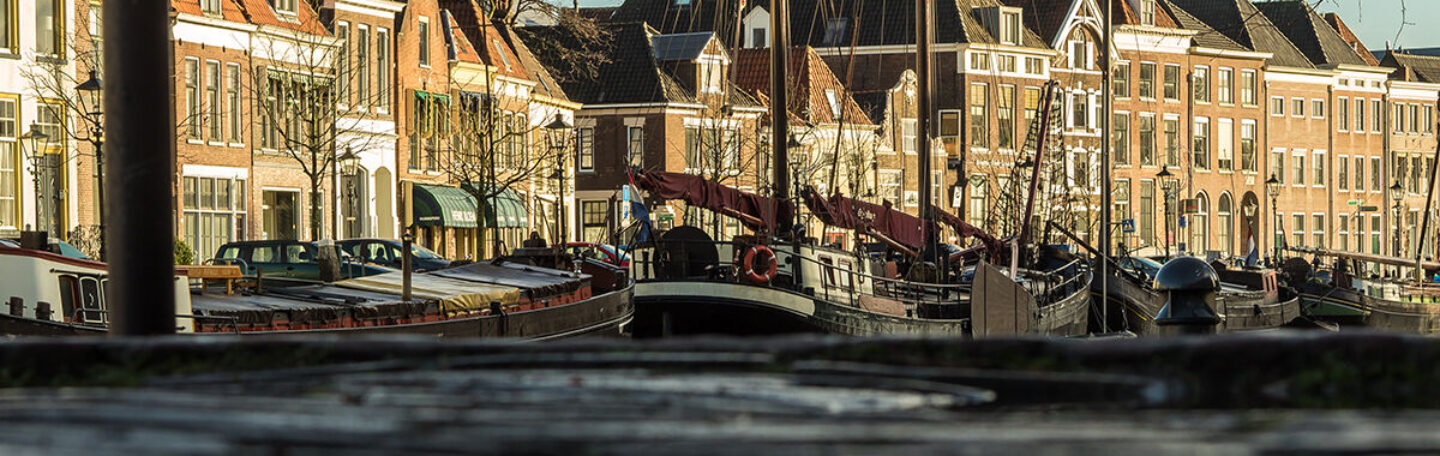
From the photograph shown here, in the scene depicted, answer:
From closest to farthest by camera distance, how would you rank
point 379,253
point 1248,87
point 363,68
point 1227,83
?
point 379,253, point 363,68, point 1227,83, point 1248,87

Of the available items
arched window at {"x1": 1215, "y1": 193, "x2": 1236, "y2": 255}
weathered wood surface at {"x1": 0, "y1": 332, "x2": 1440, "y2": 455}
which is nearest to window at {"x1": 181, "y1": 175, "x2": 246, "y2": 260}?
weathered wood surface at {"x1": 0, "y1": 332, "x2": 1440, "y2": 455}

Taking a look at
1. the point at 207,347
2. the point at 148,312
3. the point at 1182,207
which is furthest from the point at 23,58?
the point at 1182,207

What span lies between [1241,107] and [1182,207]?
702cm

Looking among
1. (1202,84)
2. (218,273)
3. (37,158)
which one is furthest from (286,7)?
(1202,84)

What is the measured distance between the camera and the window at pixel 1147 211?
90.3 meters

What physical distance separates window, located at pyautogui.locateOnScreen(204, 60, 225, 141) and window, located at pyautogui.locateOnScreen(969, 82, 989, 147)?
135 feet

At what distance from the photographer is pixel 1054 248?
128ft

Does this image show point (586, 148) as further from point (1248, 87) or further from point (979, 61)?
point (1248, 87)

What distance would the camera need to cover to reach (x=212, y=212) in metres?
44.7

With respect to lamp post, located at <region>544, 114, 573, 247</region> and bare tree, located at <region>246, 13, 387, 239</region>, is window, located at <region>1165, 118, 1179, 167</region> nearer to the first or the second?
lamp post, located at <region>544, 114, 573, 247</region>

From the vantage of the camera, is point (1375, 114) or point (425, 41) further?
point (1375, 114)

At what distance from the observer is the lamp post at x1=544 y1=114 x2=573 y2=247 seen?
44.9m

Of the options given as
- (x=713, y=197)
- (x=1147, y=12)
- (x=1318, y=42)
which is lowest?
(x=713, y=197)

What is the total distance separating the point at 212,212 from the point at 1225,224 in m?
60.7
